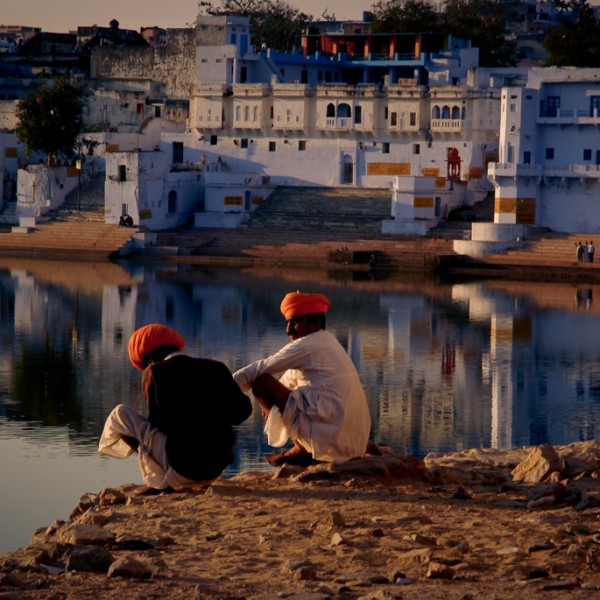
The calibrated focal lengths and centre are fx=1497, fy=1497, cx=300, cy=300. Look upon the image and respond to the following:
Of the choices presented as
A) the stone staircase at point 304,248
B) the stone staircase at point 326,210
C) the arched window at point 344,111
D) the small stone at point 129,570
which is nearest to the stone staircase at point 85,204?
the stone staircase at point 304,248

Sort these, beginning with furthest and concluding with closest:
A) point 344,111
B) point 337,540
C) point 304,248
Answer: point 344,111 < point 304,248 < point 337,540

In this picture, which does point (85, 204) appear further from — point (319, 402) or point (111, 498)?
point (319, 402)

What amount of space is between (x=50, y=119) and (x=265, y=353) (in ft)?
67.0

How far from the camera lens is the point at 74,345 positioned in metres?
20.0

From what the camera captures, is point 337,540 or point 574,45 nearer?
point 337,540

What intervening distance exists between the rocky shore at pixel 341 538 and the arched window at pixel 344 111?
31576 millimetres

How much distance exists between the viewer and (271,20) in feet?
164

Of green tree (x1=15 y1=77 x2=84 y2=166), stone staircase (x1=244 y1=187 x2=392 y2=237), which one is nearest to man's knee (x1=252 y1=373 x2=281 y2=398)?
stone staircase (x1=244 y1=187 x2=392 y2=237)

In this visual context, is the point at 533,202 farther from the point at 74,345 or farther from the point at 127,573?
the point at 127,573

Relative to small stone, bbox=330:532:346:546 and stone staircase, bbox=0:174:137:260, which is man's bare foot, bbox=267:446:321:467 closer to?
small stone, bbox=330:532:346:546

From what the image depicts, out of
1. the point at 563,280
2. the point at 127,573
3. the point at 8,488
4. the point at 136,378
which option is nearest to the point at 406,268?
the point at 563,280

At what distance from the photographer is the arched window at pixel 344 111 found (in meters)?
39.1

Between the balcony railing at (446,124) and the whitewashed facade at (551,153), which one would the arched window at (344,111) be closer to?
the balcony railing at (446,124)

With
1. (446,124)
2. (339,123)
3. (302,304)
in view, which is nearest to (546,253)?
(446,124)
